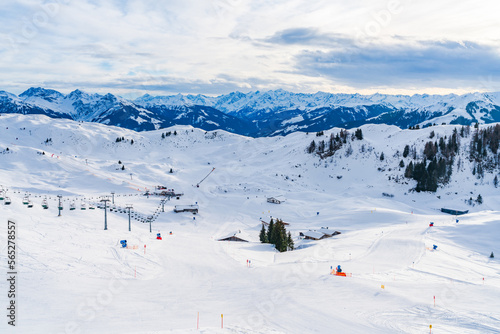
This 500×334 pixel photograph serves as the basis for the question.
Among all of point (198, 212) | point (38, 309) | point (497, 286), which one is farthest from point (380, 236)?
point (38, 309)

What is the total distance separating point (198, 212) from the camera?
73.8m

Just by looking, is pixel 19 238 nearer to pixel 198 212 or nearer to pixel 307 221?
pixel 198 212

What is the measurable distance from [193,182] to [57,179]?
129 ft

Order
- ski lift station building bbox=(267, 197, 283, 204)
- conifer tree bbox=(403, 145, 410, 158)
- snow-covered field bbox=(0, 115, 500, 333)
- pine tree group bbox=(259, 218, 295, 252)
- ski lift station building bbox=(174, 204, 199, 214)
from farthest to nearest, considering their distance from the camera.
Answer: conifer tree bbox=(403, 145, 410, 158)
ski lift station building bbox=(267, 197, 283, 204)
ski lift station building bbox=(174, 204, 199, 214)
pine tree group bbox=(259, 218, 295, 252)
snow-covered field bbox=(0, 115, 500, 333)

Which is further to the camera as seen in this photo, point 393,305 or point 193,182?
point 193,182

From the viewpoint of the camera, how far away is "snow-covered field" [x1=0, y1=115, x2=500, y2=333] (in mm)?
22812

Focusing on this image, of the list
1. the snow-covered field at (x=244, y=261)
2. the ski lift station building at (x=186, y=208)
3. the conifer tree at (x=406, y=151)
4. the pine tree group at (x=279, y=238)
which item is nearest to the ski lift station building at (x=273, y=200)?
the snow-covered field at (x=244, y=261)

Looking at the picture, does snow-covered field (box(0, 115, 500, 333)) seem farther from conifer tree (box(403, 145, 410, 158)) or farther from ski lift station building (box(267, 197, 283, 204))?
conifer tree (box(403, 145, 410, 158))

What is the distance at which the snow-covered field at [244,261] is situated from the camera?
898 inches

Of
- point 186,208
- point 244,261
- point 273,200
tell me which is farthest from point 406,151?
point 244,261

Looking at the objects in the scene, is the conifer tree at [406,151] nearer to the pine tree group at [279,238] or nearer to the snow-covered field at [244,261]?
the snow-covered field at [244,261]

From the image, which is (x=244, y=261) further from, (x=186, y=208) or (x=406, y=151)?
(x=406, y=151)

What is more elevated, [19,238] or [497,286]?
[19,238]

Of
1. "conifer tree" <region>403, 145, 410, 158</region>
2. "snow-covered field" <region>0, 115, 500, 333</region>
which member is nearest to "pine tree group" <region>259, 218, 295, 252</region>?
"snow-covered field" <region>0, 115, 500, 333</region>
